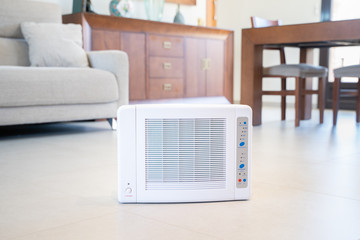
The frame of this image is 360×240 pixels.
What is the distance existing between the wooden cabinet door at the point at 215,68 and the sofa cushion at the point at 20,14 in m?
1.79

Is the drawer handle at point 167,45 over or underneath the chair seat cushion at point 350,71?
over

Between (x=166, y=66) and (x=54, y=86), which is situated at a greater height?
(x=166, y=66)

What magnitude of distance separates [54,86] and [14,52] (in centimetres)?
76

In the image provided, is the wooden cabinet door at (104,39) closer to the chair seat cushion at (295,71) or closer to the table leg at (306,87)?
the chair seat cushion at (295,71)

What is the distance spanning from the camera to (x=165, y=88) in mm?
4426

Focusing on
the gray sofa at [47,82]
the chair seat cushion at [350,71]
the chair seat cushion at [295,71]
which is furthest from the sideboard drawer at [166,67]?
the chair seat cushion at [350,71]

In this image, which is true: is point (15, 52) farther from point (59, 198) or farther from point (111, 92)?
point (59, 198)

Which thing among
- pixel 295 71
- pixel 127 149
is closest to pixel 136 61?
pixel 295 71

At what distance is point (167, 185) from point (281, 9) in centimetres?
455

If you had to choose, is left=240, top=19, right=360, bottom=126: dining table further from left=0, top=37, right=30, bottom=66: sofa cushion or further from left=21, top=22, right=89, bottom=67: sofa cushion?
left=0, top=37, right=30, bottom=66: sofa cushion

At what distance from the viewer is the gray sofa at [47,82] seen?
2.75 metres

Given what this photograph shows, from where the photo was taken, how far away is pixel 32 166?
2.04 m

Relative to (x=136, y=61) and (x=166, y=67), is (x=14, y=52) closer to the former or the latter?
(x=136, y=61)

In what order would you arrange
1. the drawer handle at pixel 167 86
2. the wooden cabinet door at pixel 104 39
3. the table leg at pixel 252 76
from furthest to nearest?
the drawer handle at pixel 167 86 → the wooden cabinet door at pixel 104 39 → the table leg at pixel 252 76
